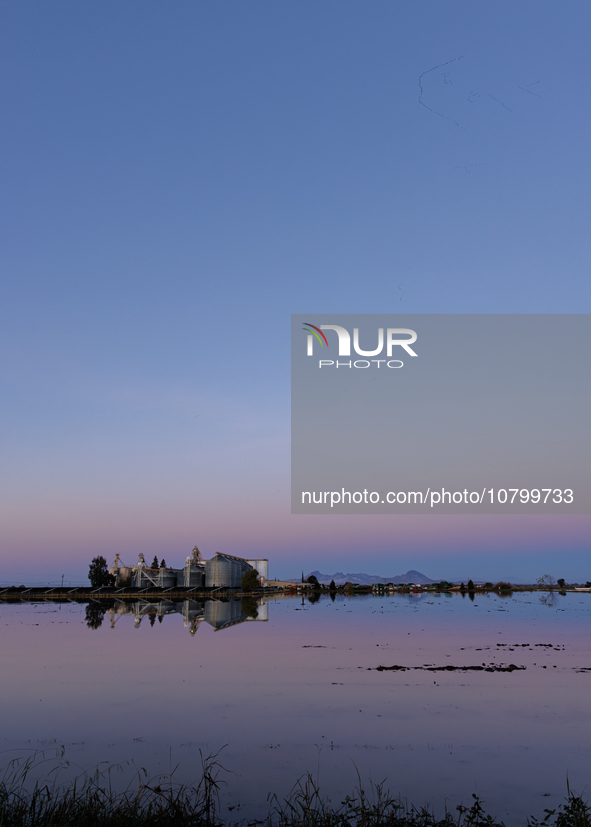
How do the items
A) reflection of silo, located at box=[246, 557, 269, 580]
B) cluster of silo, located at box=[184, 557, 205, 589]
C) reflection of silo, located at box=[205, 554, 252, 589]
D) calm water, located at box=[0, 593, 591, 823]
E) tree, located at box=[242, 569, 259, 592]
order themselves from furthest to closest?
1. reflection of silo, located at box=[246, 557, 269, 580]
2. tree, located at box=[242, 569, 259, 592]
3. reflection of silo, located at box=[205, 554, 252, 589]
4. cluster of silo, located at box=[184, 557, 205, 589]
5. calm water, located at box=[0, 593, 591, 823]

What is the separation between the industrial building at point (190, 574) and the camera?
158625mm

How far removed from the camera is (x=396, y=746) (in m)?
20.8

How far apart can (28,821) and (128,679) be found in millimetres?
23522

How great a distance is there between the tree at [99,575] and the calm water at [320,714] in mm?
123070

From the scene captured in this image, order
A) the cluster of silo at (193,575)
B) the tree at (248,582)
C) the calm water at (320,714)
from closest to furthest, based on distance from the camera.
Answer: the calm water at (320,714)
the cluster of silo at (193,575)
the tree at (248,582)

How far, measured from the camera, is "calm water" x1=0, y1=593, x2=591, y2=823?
17.8 metres

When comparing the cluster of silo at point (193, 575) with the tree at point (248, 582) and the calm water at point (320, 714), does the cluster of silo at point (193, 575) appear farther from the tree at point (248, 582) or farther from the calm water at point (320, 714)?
the calm water at point (320, 714)

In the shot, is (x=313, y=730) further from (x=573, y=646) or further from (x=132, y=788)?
(x=573, y=646)

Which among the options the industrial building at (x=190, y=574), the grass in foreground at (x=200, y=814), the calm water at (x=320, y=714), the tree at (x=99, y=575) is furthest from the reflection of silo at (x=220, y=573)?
the grass in foreground at (x=200, y=814)

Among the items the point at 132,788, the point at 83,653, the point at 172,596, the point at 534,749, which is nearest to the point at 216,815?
the point at 132,788

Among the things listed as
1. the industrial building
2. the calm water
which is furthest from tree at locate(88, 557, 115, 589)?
the calm water

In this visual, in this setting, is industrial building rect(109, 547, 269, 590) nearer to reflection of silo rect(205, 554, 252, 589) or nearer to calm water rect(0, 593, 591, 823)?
reflection of silo rect(205, 554, 252, 589)

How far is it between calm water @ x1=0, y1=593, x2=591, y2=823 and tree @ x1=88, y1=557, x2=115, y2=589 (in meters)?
123

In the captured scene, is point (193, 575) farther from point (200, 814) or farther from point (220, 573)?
point (200, 814)
